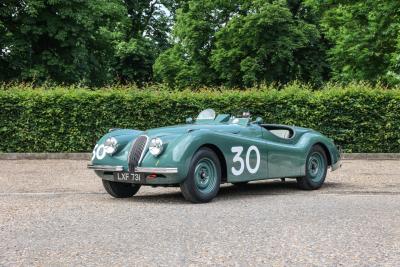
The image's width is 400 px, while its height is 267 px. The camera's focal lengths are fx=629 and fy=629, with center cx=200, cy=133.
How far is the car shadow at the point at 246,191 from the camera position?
934cm

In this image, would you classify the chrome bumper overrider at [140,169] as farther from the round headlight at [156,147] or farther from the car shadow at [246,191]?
the car shadow at [246,191]

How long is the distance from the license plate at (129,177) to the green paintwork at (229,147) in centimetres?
9

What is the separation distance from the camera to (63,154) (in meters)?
19.3

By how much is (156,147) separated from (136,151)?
1.19ft

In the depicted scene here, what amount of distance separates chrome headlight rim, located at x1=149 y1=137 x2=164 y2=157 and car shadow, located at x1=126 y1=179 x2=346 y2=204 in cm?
75

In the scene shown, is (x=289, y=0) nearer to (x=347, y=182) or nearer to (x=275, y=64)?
(x=275, y=64)

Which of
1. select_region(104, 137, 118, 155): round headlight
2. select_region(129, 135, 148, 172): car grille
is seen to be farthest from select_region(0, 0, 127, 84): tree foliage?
select_region(129, 135, 148, 172): car grille

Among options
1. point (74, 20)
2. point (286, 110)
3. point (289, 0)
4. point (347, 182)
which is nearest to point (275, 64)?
point (289, 0)

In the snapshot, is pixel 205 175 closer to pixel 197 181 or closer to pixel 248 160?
pixel 197 181

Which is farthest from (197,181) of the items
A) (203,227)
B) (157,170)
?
(203,227)

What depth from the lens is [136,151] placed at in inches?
349

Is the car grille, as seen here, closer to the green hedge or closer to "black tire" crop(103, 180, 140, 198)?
"black tire" crop(103, 180, 140, 198)

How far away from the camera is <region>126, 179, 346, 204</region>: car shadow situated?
9344 mm

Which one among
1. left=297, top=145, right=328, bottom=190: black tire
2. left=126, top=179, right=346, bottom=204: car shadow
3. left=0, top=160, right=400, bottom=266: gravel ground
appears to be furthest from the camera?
left=297, top=145, right=328, bottom=190: black tire
